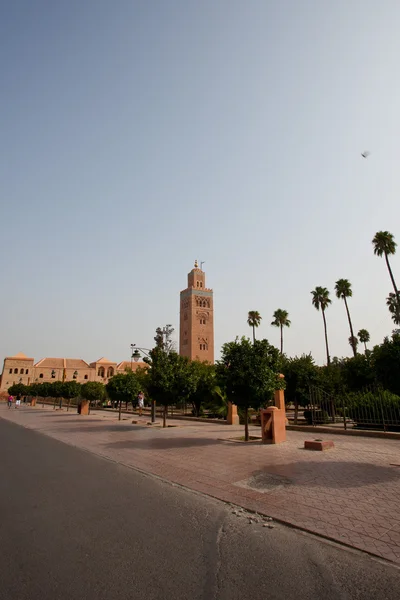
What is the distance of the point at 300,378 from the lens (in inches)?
875

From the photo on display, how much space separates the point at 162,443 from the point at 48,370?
93421 millimetres

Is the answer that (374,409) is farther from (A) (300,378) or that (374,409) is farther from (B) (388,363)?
(B) (388,363)

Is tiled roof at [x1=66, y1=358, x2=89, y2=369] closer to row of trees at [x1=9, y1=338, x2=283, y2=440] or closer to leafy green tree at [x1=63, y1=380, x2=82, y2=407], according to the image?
→ leafy green tree at [x1=63, y1=380, x2=82, y2=407]

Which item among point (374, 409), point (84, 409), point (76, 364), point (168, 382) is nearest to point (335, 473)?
point (374, 409)

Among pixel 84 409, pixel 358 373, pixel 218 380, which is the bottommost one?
pixel 84 409

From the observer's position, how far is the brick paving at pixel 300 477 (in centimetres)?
518

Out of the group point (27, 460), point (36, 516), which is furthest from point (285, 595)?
point (27, 460)

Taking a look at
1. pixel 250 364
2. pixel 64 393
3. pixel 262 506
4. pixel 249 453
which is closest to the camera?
pixel 262 506

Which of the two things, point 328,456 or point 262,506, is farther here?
point 328,456

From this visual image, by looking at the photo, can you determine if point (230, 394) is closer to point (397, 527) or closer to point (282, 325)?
point (397, 527)

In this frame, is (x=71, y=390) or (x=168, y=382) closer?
(x=168, y=382)

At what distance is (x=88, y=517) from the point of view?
5.56 m

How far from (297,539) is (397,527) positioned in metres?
1.63

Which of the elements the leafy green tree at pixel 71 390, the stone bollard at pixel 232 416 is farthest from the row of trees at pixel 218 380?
the leafy green tree at pixel 71 390
